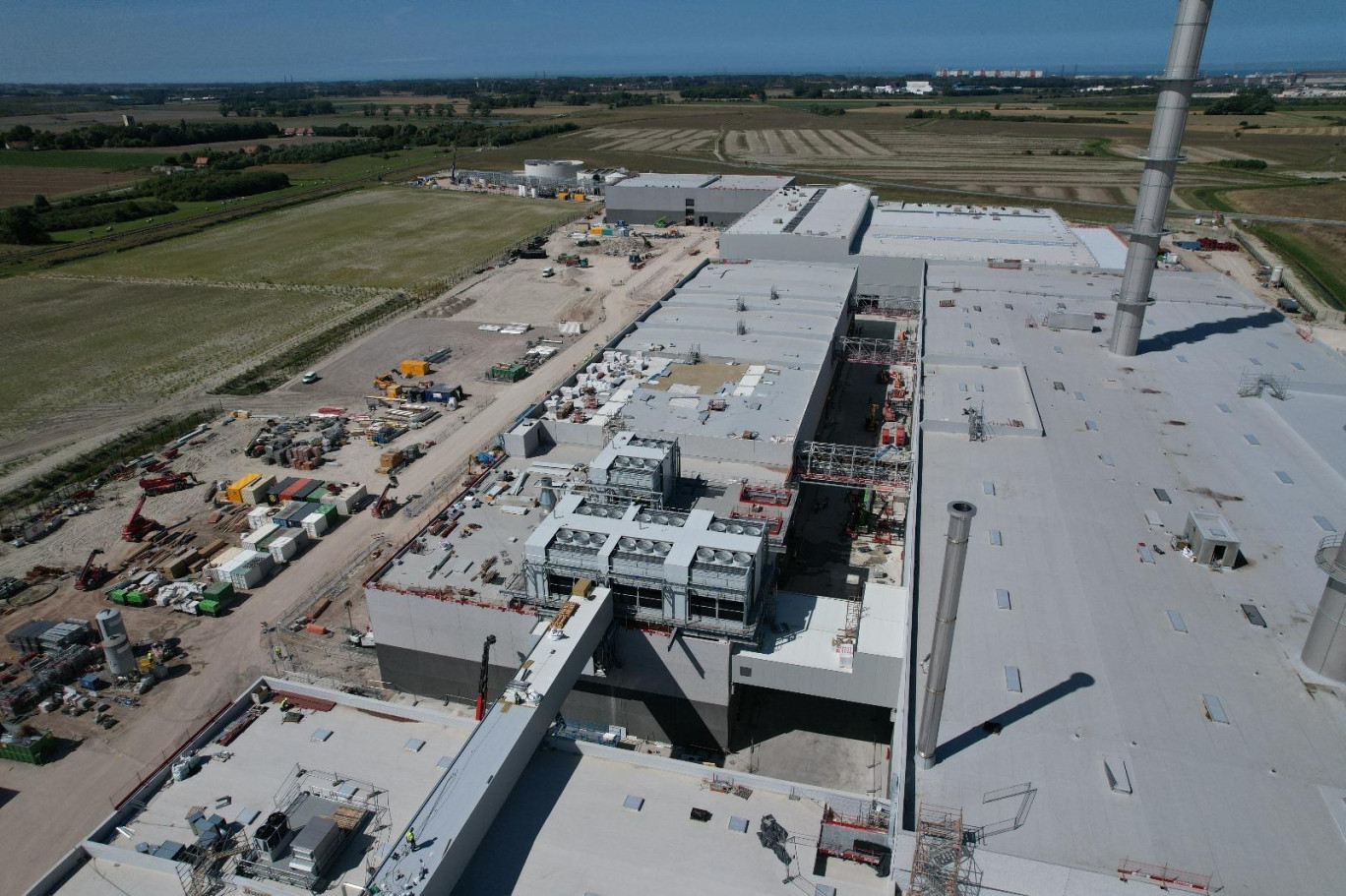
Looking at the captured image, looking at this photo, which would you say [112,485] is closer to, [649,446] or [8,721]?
[8,721]

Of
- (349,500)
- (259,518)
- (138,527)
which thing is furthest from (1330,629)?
(138,527)

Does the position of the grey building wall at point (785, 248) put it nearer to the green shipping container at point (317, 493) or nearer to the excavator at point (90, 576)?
the green shipping container at point (317, 493)

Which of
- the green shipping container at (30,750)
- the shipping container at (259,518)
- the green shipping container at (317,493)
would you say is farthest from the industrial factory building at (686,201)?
the green shipping container at (30,750)

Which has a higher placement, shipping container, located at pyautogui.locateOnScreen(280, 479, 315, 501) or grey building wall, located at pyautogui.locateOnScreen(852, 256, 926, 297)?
grey building wall, located at pyautogui.locateOnScreen(852, 256, 926, 297)

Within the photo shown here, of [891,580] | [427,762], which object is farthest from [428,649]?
[891,580]

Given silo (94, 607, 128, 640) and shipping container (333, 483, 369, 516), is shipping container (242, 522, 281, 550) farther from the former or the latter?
silo (94, 607, 128, 640)

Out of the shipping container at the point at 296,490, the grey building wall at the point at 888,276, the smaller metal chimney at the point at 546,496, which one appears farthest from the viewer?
the grey building wall at the point at 888,276

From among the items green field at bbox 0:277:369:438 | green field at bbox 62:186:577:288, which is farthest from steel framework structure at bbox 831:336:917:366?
green field at bbox 62:186:577:288
